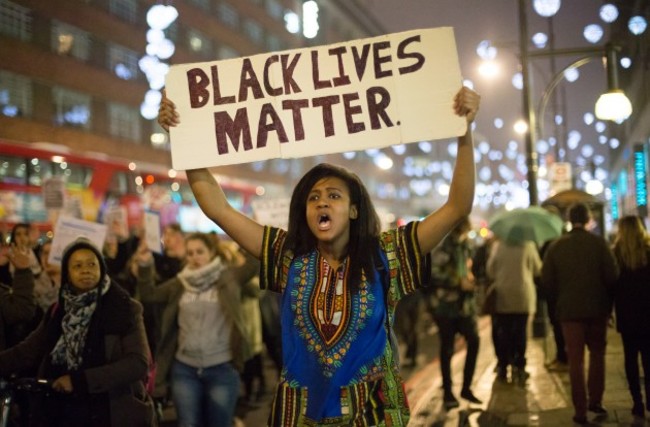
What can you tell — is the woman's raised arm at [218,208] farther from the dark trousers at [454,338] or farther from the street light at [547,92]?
the street light at [547,92]

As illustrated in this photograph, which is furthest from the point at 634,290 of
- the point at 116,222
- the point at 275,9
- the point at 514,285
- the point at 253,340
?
the point at 275,9

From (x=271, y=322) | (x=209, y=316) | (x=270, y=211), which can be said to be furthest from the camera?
(x=270, y=211)

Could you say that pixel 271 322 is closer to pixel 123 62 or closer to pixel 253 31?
pixel 123 62

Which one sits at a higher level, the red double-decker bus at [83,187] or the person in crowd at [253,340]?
the red double-decker bus at [83,187]

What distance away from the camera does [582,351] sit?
7809 millimetres

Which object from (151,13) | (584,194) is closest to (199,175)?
(584,194)

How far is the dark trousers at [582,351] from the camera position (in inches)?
304

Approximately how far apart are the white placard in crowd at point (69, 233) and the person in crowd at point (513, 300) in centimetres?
523

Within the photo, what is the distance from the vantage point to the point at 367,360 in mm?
3131

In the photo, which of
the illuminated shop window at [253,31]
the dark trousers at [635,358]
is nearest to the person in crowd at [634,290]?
the dark trousers at [635,358]

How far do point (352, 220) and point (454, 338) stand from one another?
6.03 metres

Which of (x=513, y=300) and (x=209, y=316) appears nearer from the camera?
(x=209, y=316)

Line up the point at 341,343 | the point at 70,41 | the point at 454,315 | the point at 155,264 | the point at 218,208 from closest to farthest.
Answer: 1. the point at 341,343
2. the point at 218,208
3. the point at 454,315
4. the point at 155,264
5. the point at 70,41

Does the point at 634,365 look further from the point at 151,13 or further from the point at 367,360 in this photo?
the point at 151,13
